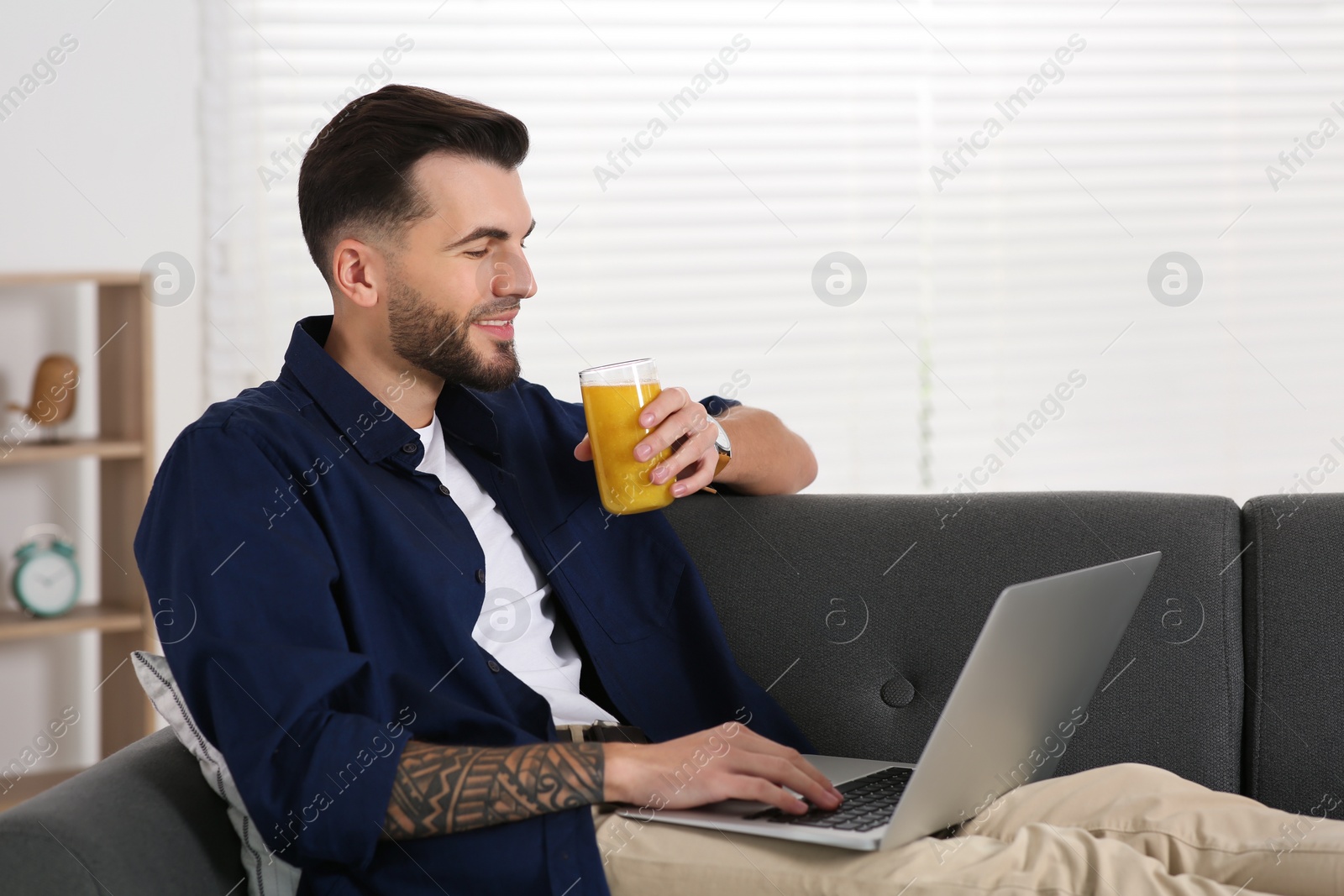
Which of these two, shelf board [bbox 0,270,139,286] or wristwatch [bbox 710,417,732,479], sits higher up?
shelf board [bbox 0,270,139,286]

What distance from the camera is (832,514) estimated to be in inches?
64.1

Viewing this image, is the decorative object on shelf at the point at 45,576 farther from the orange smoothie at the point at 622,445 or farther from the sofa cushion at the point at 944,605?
the orange smoothie at the point at 622,445

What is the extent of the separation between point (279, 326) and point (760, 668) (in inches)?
73.9

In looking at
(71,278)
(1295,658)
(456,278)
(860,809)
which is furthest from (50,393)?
(1295,658)

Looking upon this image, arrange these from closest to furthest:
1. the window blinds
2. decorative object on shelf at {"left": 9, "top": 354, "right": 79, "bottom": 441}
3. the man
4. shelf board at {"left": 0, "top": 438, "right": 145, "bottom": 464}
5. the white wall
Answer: the man
shelf board at {"left": 0, "top": 438, "right": 145, "bottom": 464}
decorative object on shelf at {"left": 9, "top": 354, "right": 79, "bottom": 441}
the white wall
the window blinds

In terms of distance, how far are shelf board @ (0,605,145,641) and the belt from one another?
5.66ft

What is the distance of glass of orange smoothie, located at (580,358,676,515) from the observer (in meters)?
1.36

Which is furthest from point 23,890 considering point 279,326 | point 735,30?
point 735,30

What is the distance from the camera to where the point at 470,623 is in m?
1.33

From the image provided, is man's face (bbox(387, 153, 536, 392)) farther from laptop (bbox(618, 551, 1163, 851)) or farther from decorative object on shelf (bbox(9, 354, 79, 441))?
decorative object on shelf (bbox(9, 354, 79, 441))

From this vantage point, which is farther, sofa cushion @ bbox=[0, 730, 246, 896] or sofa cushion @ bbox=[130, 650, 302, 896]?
sofa cushion @ bbox=[130, 650, 302, 896]

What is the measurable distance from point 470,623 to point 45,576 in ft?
6.11

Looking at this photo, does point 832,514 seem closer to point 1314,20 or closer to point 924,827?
point 924,827

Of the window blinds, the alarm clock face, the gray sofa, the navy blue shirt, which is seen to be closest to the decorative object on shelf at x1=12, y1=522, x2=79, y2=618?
the alarm clock face
